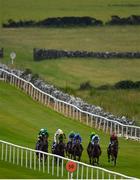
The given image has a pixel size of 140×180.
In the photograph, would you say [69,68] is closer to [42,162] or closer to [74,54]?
[74,54]

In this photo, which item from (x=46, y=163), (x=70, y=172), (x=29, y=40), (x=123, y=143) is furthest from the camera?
(x=29, y=40)

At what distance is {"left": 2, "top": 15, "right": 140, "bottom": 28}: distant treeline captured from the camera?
264 ft

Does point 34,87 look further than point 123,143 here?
Yes

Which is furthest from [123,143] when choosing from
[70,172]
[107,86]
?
[107,86]

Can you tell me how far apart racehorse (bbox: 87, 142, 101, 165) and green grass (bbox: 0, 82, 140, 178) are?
0.30 metres

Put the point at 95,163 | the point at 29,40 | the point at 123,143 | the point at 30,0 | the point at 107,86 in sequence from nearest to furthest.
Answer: the point at 95,163 → the point at 123,143 → the point at 107,86 → the point at 29,40 → the point at 30,0

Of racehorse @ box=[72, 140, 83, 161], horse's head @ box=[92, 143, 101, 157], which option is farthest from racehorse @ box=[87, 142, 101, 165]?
racehorse @ box=[72, 140, 83, 161]

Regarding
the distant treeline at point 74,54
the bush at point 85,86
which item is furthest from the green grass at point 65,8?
the bush at point 85,86

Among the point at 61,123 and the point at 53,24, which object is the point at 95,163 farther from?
the point at 53,24

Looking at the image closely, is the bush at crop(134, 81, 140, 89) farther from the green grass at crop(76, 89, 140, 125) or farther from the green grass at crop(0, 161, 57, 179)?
the green grass at crop(0, 161, 57, 179)

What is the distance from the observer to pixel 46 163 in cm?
3212

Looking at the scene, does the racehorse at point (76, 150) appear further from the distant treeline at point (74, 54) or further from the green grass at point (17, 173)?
the distant treeline at point (74, 54)

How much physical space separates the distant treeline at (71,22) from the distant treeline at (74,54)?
37.4 feet

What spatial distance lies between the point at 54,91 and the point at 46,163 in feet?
53.3
